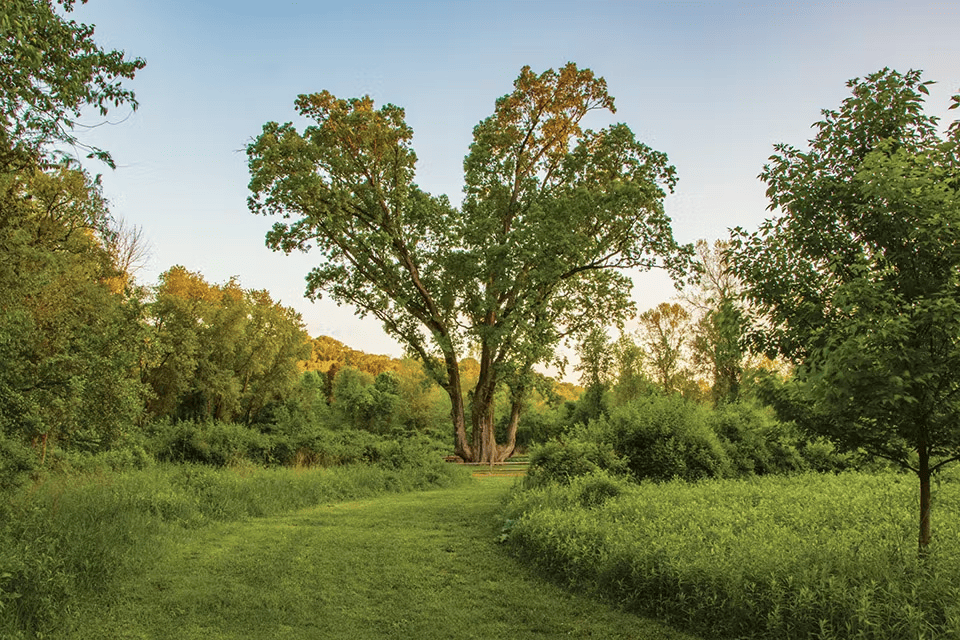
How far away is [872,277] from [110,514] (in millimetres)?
11537

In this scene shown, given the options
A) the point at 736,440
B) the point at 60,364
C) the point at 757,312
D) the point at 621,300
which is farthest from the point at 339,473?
the point at 621,300

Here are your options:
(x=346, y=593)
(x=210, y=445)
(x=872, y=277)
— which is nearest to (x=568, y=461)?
(x=346, y=593)

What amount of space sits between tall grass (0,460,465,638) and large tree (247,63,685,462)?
10.7 meters

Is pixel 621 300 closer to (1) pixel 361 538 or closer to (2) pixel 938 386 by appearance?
(1) pixel 361 538

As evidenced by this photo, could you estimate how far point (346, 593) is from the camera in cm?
732

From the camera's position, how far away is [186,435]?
21.1 m

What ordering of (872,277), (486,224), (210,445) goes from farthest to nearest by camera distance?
(486,224), (210,445), (872,277)

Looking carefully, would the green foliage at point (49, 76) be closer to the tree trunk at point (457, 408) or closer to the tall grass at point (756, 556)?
the tall grass at point (756, 556)

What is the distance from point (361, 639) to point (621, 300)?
85.3ft

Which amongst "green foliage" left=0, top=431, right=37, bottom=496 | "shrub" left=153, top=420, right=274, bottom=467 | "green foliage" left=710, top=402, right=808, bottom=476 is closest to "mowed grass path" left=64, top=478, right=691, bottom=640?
"green foliage" left=0, top=431, right=37, bottom=496

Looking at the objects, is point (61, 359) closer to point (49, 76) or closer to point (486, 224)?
point (49, 76)

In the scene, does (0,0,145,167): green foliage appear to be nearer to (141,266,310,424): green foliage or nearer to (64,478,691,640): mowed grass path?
(64,478,691,640): mowed grass path

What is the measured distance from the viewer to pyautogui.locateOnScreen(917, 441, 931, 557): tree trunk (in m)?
5.82

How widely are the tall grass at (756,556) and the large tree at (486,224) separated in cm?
1579
